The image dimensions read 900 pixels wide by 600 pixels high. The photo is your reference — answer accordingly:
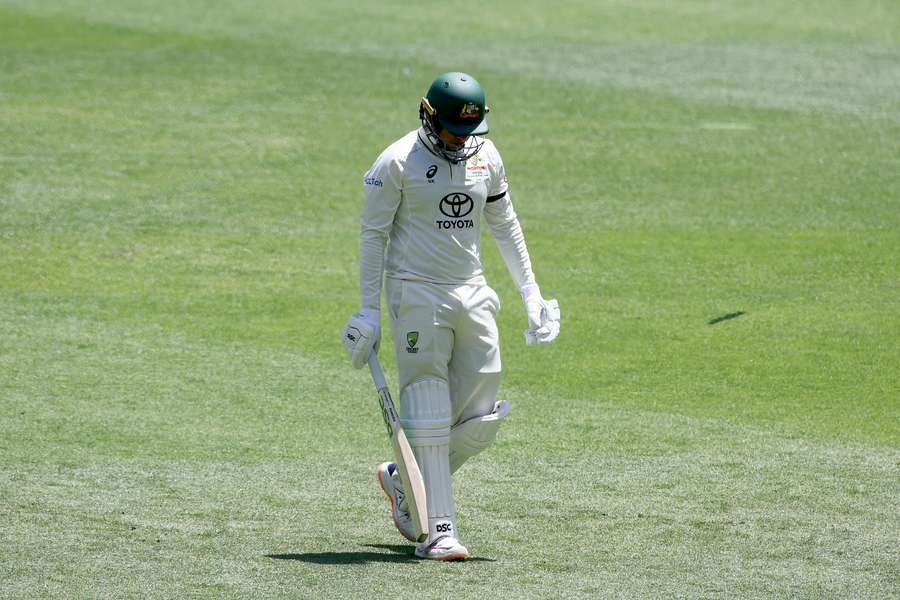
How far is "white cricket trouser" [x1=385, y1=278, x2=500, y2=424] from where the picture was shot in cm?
670

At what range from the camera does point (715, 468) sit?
26.9ft

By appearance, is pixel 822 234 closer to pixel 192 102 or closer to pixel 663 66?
pixel 663 66

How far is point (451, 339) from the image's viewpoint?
6.77 metres

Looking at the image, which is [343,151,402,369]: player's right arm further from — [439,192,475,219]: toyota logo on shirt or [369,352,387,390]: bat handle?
[439,192,475,219]: toyota logo on shirt

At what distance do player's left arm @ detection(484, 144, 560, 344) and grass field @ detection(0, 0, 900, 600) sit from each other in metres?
0.95

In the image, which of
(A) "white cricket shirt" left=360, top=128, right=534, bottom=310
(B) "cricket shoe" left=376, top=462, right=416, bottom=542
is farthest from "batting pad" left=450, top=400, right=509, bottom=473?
(A) "white cricket shirt" left=360, top=128, right=534, bottom=310

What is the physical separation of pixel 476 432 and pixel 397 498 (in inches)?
20.2

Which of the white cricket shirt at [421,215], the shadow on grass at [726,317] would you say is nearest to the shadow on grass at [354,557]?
the white cricket shirt at [421,215]

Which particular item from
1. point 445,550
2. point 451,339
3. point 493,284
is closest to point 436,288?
point 451,339

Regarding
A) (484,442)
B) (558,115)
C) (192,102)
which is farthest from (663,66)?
(484,442)

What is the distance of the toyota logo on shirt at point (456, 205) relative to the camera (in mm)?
6715

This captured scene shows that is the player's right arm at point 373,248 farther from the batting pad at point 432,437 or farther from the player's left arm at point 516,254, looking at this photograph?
the player's left arm at point 516,254

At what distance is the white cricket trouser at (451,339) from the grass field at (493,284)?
2.41 ft

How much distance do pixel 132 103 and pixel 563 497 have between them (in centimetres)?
1156
